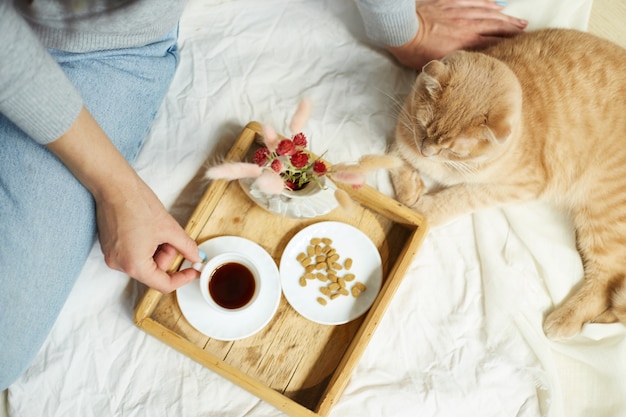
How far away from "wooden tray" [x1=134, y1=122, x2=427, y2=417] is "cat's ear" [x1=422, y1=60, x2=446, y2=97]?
0.80 ft

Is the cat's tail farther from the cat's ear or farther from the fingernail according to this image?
the fingernail

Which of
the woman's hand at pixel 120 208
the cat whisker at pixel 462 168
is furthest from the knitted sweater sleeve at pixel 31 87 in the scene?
the cat whisker at pixel 462 168

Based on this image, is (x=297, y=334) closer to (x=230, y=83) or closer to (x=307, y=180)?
(x=307, y=180)

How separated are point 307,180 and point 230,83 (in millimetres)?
443

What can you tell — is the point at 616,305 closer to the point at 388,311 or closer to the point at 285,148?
the point at 388,311

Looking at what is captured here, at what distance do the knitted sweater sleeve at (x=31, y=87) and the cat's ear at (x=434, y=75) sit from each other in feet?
1.98

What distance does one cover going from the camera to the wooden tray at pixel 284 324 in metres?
0.98

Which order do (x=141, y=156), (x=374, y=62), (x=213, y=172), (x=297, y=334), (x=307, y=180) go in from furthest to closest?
(x=374, y=62), (x=141, y=156), (x=297, y=334), (x=307, y=180), (x=213, y=172)

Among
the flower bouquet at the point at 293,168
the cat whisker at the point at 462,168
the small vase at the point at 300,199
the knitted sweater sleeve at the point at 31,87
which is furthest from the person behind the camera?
the cat whisker at the point at 462,168

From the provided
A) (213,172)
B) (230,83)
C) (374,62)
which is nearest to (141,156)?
(230,83)

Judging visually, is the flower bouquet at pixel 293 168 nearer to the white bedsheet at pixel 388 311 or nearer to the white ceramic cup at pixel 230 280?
the white ceramic cup at pixel 230 280

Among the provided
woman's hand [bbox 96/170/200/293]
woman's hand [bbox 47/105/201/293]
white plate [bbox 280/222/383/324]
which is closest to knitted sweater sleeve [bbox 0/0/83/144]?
woman's hand [bbox 47/105/201/293]

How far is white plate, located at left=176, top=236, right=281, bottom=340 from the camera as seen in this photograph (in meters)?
1.01

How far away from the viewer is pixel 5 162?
83 cm
